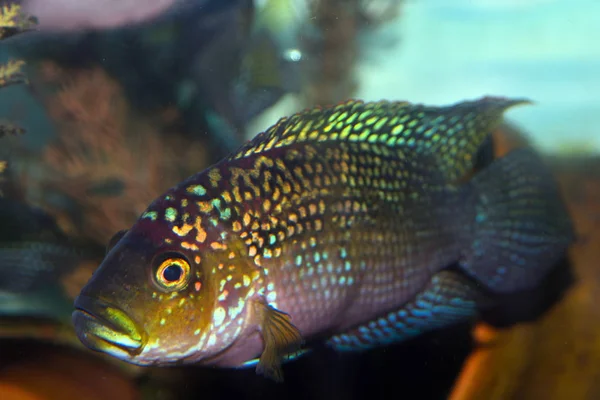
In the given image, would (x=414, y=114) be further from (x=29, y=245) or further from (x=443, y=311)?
(x=29, y=245)

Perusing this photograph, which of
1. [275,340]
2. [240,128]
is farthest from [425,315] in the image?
[240,128]

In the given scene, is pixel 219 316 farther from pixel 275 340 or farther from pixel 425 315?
pixel 425 315

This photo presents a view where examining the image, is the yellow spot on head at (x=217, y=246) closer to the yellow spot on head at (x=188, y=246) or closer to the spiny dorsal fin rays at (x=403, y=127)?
the yellow spot on head at (x=188, y=246)

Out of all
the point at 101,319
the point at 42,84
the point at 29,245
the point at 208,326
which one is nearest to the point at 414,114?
the point at 208,326

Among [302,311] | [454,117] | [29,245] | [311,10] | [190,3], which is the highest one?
[190,3]

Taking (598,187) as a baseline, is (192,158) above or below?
above

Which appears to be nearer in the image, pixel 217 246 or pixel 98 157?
pixel 217 246
